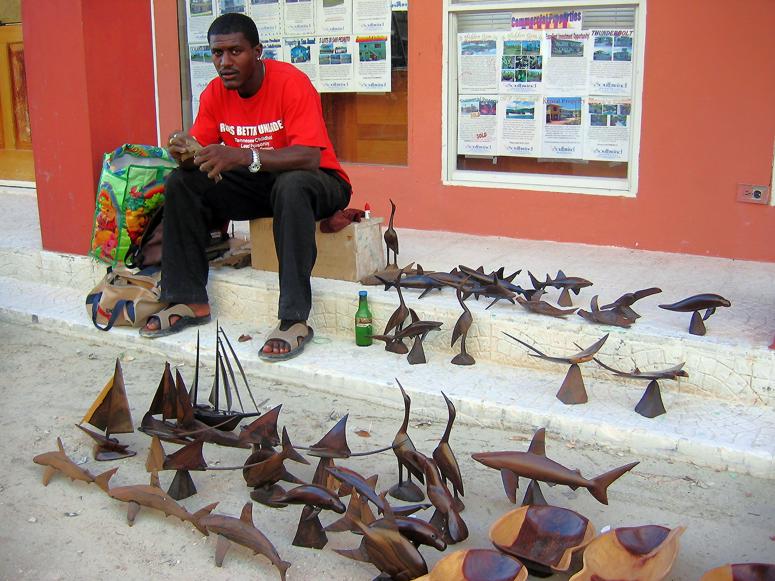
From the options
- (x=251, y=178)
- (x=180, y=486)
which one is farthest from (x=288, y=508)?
(x=251, y=178)

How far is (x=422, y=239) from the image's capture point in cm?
547

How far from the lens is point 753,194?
469 cm

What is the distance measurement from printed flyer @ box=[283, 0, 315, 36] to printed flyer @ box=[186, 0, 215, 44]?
0.64 m

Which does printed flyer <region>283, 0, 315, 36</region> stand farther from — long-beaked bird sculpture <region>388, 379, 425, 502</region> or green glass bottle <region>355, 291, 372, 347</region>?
long-beaked bird sculpture <region>388, 379, 425, 502</region>

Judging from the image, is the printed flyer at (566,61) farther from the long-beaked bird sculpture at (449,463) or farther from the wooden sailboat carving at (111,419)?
the wooden sailboat carving at (111,419)

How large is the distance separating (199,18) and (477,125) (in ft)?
7.49

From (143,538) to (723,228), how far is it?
11.2 feet

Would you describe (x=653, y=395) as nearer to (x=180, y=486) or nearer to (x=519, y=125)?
(x=180, y=486)

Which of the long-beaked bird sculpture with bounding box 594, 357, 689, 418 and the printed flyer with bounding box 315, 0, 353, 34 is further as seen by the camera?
the printed flyer with bounding box 315, 0, 353, 34

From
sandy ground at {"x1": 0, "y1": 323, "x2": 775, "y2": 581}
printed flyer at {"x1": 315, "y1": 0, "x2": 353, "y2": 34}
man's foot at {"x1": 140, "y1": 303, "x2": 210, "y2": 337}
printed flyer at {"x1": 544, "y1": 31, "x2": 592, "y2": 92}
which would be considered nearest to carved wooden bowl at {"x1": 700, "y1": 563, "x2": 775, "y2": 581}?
sandy ground at {"x1": 0, "y1": 323, "x2": 775, "y2": 581}

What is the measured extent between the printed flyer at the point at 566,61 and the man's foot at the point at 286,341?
214cm

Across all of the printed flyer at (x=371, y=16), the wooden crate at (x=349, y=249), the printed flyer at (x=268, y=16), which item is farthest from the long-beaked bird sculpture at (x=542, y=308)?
the printed flyer at (x=268, y=16)

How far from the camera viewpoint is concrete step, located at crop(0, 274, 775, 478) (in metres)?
3.23

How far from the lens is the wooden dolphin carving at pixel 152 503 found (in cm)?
281
